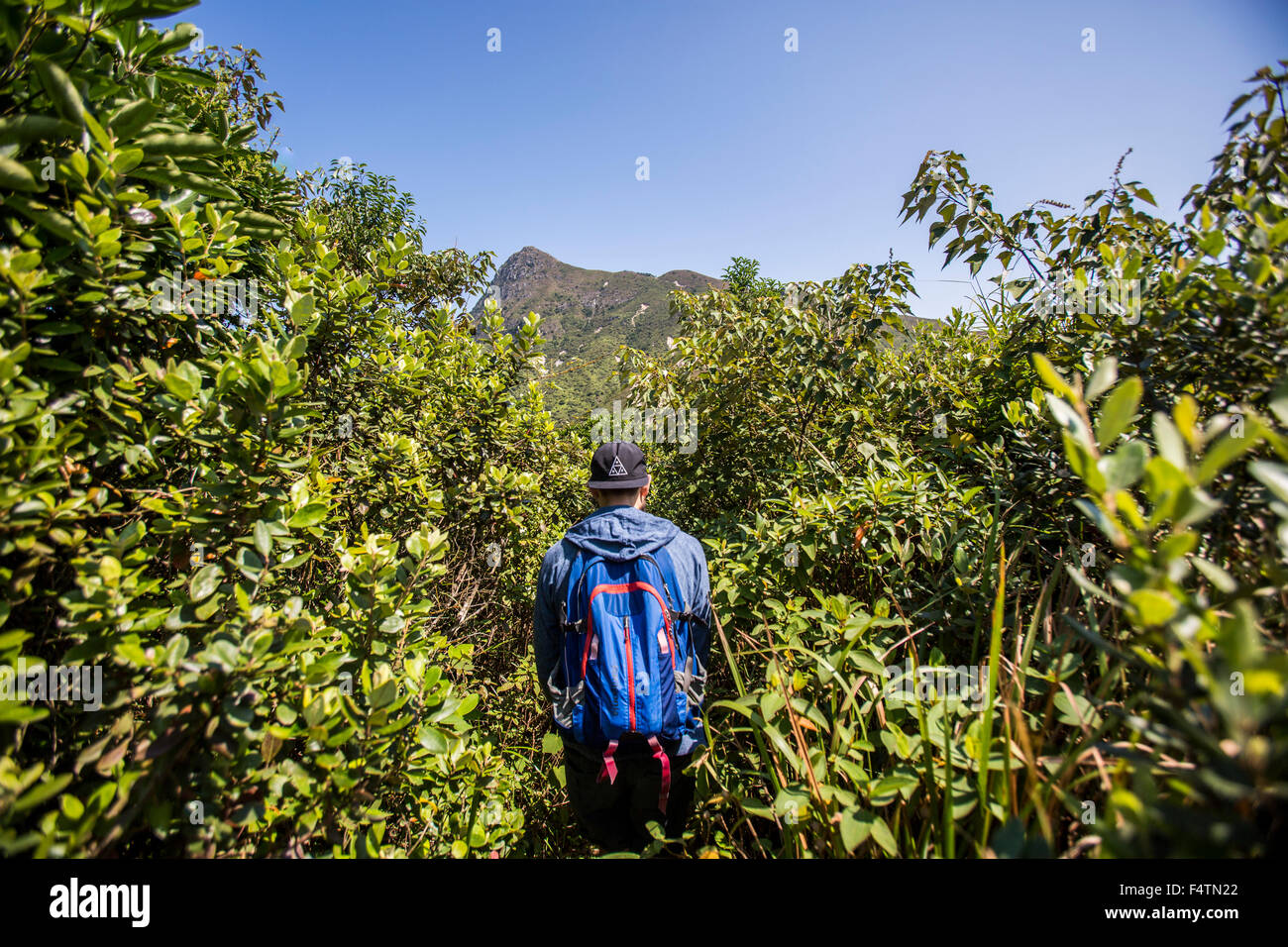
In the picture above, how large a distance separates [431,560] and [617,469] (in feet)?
3.26

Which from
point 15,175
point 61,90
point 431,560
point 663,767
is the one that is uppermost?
point 61,90

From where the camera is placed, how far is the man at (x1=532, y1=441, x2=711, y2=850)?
1766 mm

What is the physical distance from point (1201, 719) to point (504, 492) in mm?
2801

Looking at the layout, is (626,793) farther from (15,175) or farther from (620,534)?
(15,175)

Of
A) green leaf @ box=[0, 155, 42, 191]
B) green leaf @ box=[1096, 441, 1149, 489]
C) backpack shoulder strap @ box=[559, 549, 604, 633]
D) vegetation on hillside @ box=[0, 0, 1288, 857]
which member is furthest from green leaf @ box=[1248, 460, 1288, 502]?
green leaf @ box=[0, 155, 42, 191]

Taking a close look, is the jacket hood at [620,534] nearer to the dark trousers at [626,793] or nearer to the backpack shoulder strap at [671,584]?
the backpack shoulder strap at [671,584]

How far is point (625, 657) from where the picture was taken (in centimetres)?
177

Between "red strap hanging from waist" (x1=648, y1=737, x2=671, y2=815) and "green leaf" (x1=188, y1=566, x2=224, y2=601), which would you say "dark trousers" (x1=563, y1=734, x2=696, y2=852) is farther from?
"green leaf" (x1=188, y1=566, x2=224, y2=601)

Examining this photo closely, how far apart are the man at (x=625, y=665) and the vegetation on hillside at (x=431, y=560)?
0.23m

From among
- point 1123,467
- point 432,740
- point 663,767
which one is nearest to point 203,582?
point 432,740
